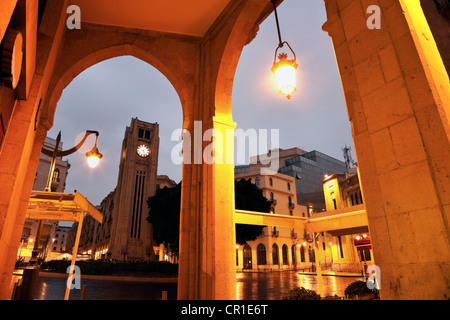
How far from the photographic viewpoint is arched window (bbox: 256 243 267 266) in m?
37.7

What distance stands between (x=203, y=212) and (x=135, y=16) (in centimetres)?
498

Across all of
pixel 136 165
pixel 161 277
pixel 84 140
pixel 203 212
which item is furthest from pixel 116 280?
pixel 136 165

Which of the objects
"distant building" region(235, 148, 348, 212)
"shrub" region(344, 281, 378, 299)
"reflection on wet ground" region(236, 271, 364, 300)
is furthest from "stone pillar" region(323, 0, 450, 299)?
"distant building" region(235, 148, 348, 212)

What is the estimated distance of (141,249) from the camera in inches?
1802

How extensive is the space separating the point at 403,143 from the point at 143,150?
5369 centimetres

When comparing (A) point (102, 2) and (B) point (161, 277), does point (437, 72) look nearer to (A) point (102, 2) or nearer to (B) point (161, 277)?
Answer: (A) point (102, 2)

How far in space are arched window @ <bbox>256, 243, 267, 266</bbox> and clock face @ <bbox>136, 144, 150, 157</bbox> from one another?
29240 millimetres

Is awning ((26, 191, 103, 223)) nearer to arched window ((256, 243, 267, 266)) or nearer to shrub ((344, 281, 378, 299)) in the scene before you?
shrub ((344, 281, 378, 299))

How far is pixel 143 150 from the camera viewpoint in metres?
52.6

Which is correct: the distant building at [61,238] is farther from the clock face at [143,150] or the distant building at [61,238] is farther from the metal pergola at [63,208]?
the metal pergola at [63,208]

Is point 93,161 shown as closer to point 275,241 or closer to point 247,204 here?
point 247,204

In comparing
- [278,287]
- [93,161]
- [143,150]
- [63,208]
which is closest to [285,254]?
[278,287]
